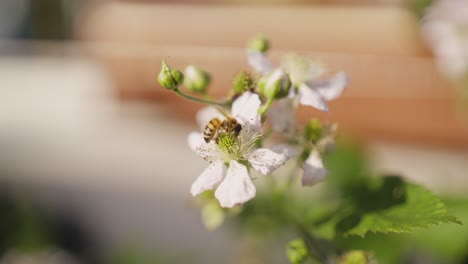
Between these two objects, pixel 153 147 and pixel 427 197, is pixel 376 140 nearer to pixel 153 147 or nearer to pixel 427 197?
pixel 153 147

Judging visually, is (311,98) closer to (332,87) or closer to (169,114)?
→ (332,87)

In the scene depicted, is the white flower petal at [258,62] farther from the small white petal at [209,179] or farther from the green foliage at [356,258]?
the green foliage at [356,258]

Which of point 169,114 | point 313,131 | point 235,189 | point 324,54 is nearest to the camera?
point 235,189

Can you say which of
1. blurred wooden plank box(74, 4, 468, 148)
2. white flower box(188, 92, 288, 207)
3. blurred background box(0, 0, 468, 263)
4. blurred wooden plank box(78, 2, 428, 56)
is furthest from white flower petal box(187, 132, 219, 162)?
blurred wooden plank box(78, 2, 428, 56)

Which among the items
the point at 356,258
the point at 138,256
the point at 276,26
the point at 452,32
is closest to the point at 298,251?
the point at 356,258

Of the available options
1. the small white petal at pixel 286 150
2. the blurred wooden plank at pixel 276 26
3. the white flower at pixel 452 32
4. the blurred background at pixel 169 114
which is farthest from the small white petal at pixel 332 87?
the blurred wooden plank at pixel 276 26

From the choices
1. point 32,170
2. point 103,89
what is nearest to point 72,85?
point 103,89
